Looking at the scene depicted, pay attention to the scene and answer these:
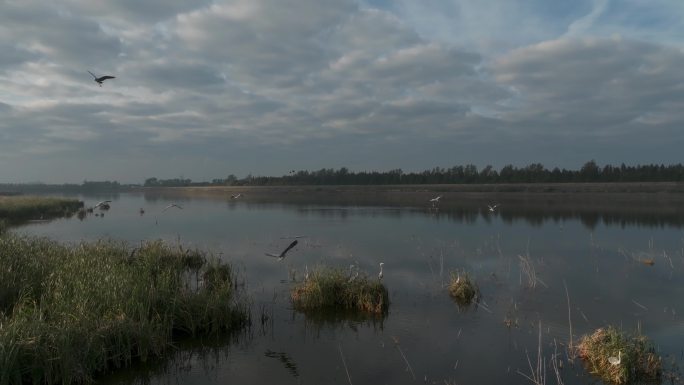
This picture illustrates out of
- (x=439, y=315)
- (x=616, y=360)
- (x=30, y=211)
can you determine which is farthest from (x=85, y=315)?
(x=30, y=211)

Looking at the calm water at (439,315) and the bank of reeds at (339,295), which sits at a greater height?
the bank of reeds at (339,295)

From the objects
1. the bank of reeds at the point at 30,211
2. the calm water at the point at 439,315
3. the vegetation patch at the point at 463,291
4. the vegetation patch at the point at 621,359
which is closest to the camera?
the vegetation patch at the point at 621,359

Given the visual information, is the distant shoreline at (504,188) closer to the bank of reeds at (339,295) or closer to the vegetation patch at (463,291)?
the vegetation patch at (463,291)

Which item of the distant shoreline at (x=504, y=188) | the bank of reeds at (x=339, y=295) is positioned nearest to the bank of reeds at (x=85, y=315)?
the bank of reeds at (x=339, y=295)

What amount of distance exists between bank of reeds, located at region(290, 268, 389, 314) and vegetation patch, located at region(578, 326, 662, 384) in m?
4.63

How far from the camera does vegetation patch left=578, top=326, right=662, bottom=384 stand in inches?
290

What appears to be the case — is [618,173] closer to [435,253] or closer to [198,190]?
[435,253]

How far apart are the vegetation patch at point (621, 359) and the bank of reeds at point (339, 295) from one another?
15.2 ft

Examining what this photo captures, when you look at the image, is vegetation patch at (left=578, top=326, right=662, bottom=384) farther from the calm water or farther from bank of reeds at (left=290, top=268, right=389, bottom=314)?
bank of reeds at (left=290, top=268, right=389, bottom=314)

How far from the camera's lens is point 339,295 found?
11.5 m

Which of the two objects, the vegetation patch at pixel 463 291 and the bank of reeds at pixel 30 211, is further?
the bank of reeds at pixel 30 211

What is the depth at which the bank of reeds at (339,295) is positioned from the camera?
11258mm

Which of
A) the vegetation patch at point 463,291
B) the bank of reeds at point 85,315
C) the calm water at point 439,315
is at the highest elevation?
the bank of reeds at point 85,315

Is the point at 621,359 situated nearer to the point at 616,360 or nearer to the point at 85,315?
the point at 616,360
